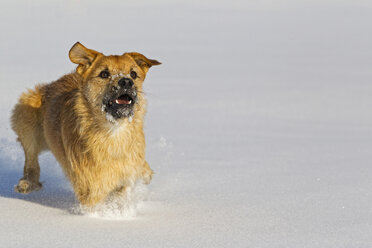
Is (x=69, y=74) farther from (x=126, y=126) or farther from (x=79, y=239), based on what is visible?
(x=79, y=239)

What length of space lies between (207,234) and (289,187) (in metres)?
1.79

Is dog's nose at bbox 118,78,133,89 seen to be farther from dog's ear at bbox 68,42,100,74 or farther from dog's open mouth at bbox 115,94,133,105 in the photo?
dog's ear at bbox 68,42,100,74

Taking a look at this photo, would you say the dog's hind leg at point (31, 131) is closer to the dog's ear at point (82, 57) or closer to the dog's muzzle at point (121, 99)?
the dog's ear at point (82, 57)

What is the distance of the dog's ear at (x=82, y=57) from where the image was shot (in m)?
5.11

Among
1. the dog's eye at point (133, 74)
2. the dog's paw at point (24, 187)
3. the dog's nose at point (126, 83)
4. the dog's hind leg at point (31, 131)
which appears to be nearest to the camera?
the dog's nose at point (126, 83)

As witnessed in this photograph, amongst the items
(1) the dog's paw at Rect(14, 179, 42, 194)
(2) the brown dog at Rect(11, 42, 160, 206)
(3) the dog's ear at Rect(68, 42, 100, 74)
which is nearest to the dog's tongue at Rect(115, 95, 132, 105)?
(2) the brown dog at Rect(11, 42, 160, 206)

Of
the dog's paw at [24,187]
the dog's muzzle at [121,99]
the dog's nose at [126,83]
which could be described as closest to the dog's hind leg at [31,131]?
the dog's paw at [24,187]

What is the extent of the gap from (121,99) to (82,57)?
0.63 meters

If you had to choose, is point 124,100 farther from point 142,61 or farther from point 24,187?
point 24,187

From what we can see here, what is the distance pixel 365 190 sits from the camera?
5.56m

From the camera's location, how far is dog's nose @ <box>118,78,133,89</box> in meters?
4.84

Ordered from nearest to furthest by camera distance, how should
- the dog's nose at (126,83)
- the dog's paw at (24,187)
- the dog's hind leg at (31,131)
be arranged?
1. the dog's nose at (126,83)
2. the dog's paw at (24,187)
3. the dog's hind leg at (31,131)

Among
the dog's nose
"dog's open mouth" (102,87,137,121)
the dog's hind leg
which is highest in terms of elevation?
the dog's nose

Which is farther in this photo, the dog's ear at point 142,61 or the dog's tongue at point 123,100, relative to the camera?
the dog's ear at point 142,61
